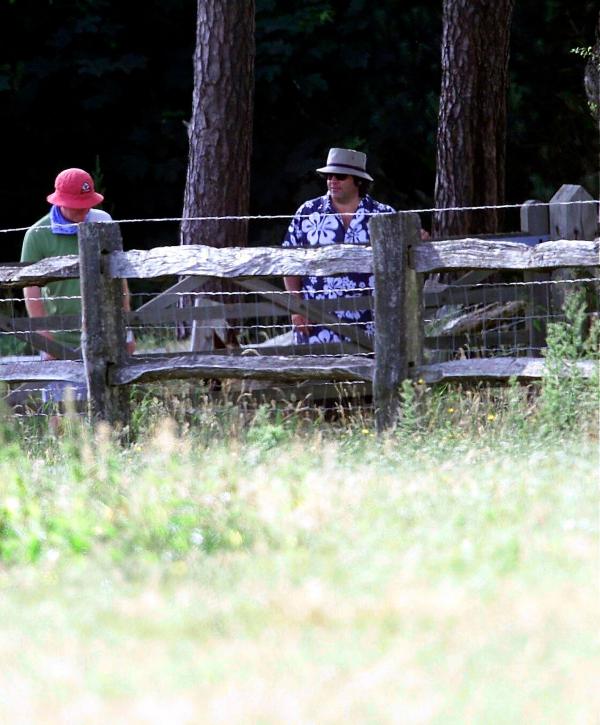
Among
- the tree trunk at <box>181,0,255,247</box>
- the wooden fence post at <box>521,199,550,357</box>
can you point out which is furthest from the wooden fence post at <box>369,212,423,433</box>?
the tree trunk at <box>181,0,255,247</box>

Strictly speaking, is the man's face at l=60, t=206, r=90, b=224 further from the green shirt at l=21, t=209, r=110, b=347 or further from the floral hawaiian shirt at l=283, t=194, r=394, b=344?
the floral hawaiian shirt at l=283, t=194, r=394, b=344

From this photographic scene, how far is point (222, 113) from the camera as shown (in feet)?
40.8

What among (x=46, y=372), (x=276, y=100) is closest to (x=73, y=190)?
(x=46, y=372)

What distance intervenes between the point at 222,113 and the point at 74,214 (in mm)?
3763

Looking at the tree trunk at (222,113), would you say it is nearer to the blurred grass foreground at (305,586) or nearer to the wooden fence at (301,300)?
the wooden fence at (301,300)

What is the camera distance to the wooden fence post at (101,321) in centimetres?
835

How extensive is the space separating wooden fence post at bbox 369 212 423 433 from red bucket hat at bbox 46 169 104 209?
1982mm

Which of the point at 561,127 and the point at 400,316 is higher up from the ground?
the point at 561,127

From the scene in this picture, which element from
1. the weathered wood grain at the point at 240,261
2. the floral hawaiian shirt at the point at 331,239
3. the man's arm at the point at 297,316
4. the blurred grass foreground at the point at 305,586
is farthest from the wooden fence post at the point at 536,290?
the blurred grass foreground at the point at 305,586

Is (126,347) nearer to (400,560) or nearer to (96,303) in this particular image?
(96,303)

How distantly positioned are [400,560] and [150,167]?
58.0 ft

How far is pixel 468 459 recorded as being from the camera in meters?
6.46

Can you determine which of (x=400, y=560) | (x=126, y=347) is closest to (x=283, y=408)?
(x=126, y=347)

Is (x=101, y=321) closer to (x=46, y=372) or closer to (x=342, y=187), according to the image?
(x=46, y=372)
